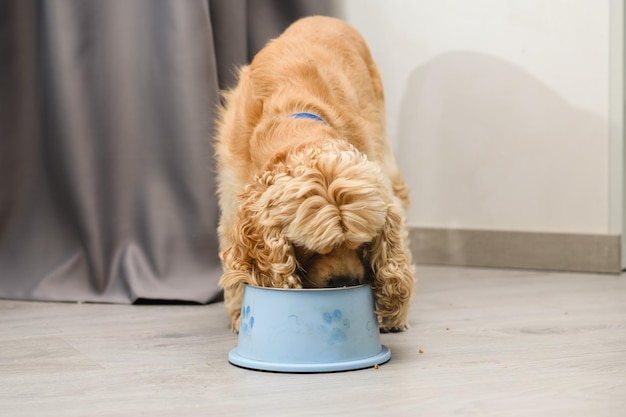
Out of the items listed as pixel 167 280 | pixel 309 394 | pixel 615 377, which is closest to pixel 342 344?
pixel 309 394

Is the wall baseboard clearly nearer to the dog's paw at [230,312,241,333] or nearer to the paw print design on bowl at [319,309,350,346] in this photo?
the dog's paw at [230,312,241,333]

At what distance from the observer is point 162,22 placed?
10.3 feet

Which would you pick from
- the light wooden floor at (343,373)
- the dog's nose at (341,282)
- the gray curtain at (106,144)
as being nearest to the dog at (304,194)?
the dog's nose at (341,282)

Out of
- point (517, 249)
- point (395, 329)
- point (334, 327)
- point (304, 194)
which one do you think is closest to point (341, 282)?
point (334, 327)

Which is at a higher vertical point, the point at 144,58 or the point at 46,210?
the point at 144,58

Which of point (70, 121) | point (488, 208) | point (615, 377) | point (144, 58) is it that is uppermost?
point (144, 58)

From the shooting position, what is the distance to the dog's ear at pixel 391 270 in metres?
2.06

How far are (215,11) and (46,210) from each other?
96cm

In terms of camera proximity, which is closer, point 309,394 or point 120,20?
point 309,394

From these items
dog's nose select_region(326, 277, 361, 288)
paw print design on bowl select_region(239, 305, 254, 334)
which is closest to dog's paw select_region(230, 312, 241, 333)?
paw print design on bowl select_region(239, 305, 254, 334)

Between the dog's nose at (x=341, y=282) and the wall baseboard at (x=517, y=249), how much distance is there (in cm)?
173

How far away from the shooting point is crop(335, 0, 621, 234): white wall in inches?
135

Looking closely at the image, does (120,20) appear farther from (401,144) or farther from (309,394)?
(309,394)

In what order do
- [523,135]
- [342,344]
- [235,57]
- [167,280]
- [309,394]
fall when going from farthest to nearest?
[523,135]
[235,57]
[167,280]
[342,344]
[309,394]
